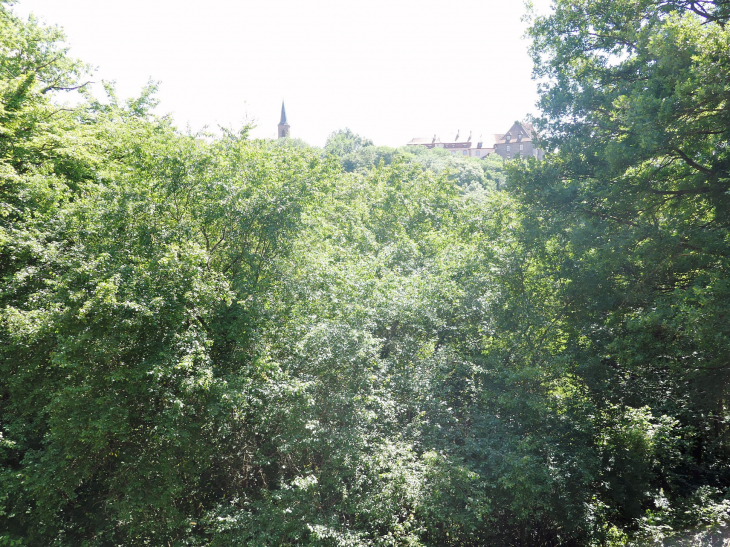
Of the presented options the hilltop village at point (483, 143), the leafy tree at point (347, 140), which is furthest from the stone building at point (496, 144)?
the leafy tree at point (347, 140)

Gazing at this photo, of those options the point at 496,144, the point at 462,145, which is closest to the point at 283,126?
the point at 462,145

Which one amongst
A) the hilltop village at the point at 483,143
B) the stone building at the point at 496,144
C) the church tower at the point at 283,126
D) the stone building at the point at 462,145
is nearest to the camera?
the church tower at the point at 283,126

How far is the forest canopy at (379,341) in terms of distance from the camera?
9.18 m

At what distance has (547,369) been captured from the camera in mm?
11445

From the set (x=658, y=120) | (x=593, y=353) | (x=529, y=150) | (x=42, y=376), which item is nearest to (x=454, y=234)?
(x=593, y=353)

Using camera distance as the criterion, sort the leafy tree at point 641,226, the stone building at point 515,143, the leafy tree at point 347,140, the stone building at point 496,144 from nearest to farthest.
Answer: the leafy tree at point 641,226 < the leafy tree at point 347,140 < the stone building at point 515,143 < the stone building at point 496,144

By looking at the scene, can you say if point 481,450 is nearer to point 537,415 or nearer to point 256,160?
point 537,415

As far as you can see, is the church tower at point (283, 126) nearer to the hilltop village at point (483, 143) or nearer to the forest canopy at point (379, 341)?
Result: the hilltop village at point (483, 143)

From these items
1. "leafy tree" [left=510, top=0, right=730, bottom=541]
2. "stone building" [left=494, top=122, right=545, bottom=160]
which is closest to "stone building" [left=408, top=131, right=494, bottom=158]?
"stone building" [left=494, top=122, right=545, bottom=160]

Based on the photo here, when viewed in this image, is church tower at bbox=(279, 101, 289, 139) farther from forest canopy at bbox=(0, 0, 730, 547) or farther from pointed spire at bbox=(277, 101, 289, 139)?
forest canopy at bbox=(0, 0, 730, 547)

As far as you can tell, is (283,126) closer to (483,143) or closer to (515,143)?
(483,143)

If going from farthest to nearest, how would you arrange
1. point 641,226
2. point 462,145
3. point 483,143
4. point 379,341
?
point 462,145, point 483,143, point 379,341, point 641,226

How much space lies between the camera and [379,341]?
36.3 ft

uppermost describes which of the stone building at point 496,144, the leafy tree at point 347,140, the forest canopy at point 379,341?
the stone building at point 496,144
